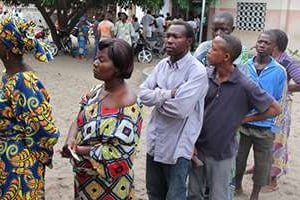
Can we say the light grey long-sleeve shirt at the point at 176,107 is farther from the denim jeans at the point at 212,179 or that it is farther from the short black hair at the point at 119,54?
the short black hair at the point at 119,54

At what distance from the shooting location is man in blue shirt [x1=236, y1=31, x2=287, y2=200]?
4043mm

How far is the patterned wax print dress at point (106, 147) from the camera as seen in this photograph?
2535 millimetres

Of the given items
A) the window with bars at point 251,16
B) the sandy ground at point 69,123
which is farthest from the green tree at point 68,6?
the window with bars at point 251,16

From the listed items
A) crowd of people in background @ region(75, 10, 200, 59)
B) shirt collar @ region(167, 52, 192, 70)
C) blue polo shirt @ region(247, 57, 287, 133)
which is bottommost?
crowd of people in background @ region(75, 10, 200, 59)

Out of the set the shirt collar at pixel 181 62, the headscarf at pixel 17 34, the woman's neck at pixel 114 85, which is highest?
the headscarf at pixel 17 34

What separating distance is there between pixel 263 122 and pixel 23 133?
7.24 ft

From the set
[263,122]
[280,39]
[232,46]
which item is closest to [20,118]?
[232,46]

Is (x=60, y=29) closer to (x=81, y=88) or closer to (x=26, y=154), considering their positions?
(x=81, y=88)

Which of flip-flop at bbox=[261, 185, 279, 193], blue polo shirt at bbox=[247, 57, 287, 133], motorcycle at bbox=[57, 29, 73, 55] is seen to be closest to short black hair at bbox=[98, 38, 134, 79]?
blue polo shirt at bbox=[247, 57, 287, 133]

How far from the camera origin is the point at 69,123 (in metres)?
7.25

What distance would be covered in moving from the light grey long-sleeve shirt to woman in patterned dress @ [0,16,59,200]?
0.75 metres

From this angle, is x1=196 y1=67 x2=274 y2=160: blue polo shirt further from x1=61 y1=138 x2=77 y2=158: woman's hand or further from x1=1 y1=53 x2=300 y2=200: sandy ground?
x1=1 y1=53 x2=300 y2=200: sandy ground

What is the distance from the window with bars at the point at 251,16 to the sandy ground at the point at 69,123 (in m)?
6.42

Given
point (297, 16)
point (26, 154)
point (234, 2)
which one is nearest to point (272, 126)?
point (26, 154)
